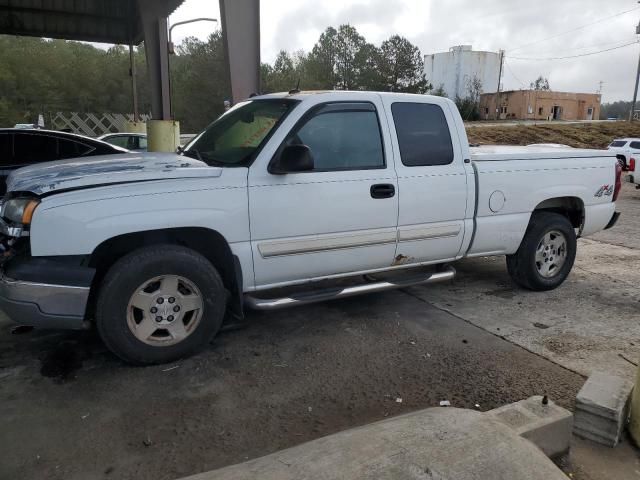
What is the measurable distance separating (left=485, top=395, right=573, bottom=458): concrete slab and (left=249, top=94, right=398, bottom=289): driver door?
1802 millimetres

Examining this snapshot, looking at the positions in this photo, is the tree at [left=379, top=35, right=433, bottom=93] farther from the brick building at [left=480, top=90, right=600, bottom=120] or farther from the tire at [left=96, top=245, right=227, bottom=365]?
the tire at [left=96, top=245, right=227, bottom=365]

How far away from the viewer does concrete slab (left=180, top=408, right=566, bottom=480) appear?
2393mm

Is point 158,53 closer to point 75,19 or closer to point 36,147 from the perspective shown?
point 75,19

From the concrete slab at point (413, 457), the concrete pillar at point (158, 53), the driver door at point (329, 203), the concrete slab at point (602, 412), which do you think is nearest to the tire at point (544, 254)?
the driver door at point (329, 203)

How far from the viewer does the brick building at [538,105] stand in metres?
66.9

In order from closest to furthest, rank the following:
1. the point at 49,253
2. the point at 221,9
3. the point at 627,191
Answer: the point at 49,253 → the point at 221,9 → the point at 627,191

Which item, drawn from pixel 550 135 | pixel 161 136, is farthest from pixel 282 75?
pixel 161 136

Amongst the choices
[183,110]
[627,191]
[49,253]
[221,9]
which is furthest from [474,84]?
[49,253]

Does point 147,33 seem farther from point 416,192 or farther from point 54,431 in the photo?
point 54,431

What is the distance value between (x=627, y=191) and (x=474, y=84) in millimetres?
65406

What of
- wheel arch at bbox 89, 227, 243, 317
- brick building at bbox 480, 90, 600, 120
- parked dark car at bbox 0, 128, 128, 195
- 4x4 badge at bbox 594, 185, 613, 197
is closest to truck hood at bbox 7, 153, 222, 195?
wheel arch at bbox 89, 227, 243, 317

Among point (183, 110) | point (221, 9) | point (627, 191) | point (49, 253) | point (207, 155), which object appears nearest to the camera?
point (49, 253)

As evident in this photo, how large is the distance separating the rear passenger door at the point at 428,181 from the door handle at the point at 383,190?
85mm

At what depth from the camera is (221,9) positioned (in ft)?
26.7
